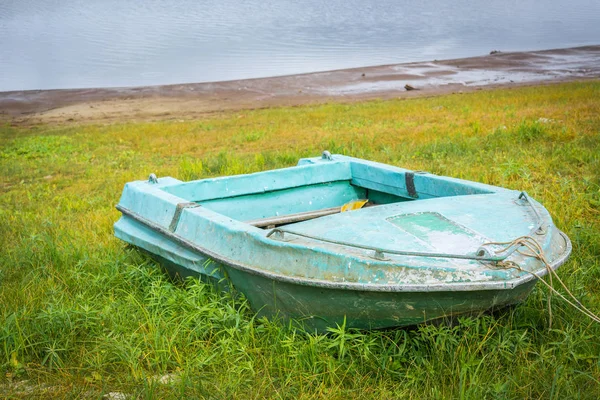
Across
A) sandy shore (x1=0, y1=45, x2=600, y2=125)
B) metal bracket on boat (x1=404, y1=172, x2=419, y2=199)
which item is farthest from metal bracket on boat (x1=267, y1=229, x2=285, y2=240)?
sandy shore (x1=0, y1=45, x2=600, y2=125)

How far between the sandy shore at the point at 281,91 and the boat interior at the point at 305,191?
12483 mm

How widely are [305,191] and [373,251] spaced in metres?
2.10

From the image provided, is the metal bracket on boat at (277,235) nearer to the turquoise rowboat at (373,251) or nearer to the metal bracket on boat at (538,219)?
the turquoise rowboat at (373,251)

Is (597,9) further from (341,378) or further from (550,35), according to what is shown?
(341,378)

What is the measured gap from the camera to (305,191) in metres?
5.06

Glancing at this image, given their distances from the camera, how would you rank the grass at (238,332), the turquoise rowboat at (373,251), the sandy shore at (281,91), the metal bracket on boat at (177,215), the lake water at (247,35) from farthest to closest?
the lake water at (247,35)
the sandy shore at (281,91)
the metal bracket on boat at (177,215)
the grass at (238,332)
the turquoise rowboat at (373,251)

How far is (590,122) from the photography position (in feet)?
28.5

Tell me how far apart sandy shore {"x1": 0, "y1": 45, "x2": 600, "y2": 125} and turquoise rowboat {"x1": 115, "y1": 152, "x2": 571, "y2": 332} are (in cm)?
1327

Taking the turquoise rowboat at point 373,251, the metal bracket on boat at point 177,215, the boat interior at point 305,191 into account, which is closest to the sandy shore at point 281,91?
the boat interior at point 305,191

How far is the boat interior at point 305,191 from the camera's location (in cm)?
462

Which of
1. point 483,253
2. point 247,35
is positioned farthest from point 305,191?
point 247,35

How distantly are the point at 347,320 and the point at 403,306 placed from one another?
339mm

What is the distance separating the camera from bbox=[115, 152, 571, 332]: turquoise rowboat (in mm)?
2856

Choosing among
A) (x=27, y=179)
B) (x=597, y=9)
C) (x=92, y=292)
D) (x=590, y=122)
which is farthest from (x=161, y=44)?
(x=597, y=9)
